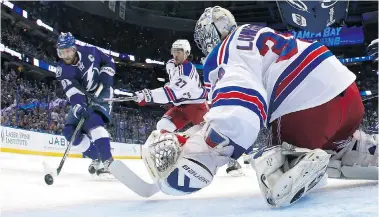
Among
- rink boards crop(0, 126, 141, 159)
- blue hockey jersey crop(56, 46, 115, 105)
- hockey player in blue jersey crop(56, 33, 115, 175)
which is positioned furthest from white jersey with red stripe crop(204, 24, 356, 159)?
rink boards crop(0, 126, 141, 159)

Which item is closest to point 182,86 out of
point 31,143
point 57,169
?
point 57,169

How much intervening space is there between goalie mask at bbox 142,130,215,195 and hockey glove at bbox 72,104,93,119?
1.63 m

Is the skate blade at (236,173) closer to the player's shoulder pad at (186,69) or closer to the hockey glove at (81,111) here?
the player's shoulder pad at (186,69)

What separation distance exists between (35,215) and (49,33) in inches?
563

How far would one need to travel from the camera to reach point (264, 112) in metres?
1.05

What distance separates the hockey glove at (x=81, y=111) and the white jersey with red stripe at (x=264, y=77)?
5.17 feet

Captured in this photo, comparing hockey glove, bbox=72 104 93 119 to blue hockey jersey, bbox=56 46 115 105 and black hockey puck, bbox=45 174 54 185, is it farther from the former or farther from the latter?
black hockey puck, bbox=45 174 54 185

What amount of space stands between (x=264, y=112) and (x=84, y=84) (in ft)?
6.78

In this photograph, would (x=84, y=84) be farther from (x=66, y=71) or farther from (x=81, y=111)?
(x=81, y=111)

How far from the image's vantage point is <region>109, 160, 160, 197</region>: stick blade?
4.86ft

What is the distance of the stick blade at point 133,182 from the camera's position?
1480 mm

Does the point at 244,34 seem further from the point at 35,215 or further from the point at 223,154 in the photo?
the point at 35,215

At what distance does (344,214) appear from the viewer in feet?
2.88

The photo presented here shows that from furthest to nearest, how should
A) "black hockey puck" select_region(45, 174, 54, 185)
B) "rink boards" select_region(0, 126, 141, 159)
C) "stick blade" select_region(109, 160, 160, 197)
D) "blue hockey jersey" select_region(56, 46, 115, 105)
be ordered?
1. "rink boards" select_region(0, 126, 141, 159)
2. "blue hockey jersey" select_region(56, 46, 115, 105)
3. "black hockey puck" select_region(45, 174, 54, 185)
4. "stick blade" select_region(109, 160, 160, 197)
